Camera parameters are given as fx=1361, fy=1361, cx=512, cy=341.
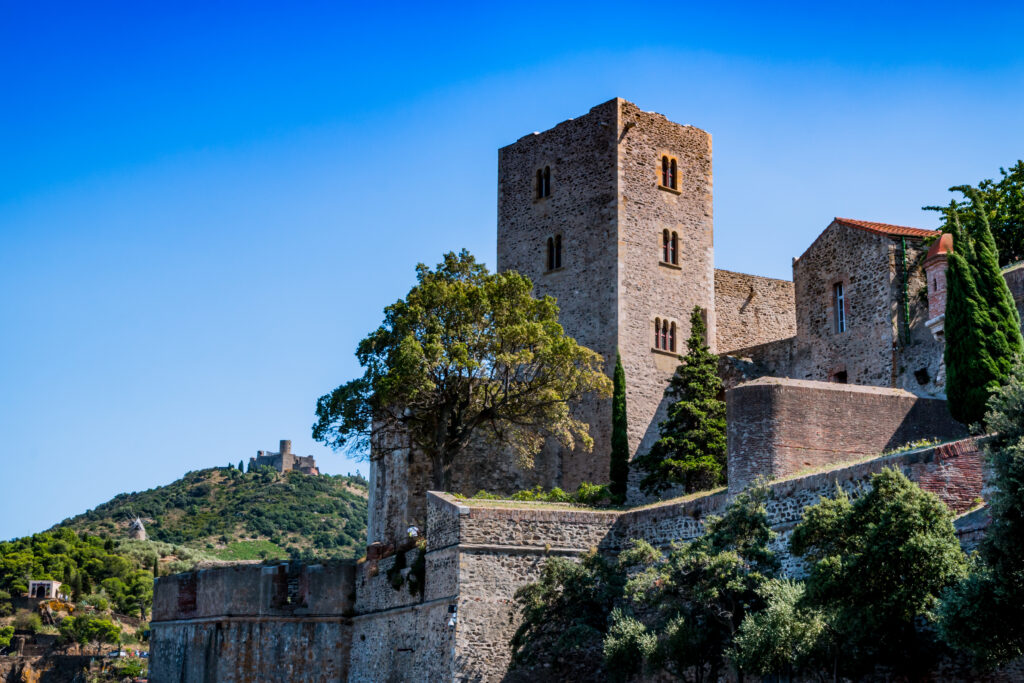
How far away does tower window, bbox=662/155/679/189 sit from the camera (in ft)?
141

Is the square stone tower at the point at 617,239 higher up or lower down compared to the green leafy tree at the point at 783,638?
higher up

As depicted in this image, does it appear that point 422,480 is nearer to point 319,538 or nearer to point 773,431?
point 773,431

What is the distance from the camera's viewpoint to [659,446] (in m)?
34.6

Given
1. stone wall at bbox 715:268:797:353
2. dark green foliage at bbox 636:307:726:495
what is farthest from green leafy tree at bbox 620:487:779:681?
stone wall at bbox 715:268:797:353

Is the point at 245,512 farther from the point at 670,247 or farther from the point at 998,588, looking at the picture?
the point at 998,588

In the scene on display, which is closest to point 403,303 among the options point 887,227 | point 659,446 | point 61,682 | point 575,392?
point 575,392

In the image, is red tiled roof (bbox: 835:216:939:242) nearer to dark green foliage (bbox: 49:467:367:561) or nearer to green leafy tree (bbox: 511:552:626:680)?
green leafy tree (bbox: 511:552:626:680)

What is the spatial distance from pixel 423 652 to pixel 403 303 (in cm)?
935

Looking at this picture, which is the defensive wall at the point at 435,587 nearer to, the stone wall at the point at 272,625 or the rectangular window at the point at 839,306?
the stone wall at the point at 272,625

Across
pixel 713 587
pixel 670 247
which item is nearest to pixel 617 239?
pixel 670 247

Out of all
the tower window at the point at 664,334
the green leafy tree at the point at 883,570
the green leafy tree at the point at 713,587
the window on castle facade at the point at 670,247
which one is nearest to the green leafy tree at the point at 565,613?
the green leafy tree at the point at 713,587

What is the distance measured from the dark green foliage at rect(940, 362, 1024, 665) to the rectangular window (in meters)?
19.7

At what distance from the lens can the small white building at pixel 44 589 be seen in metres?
66.8

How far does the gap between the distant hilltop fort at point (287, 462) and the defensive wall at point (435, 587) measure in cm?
7181
